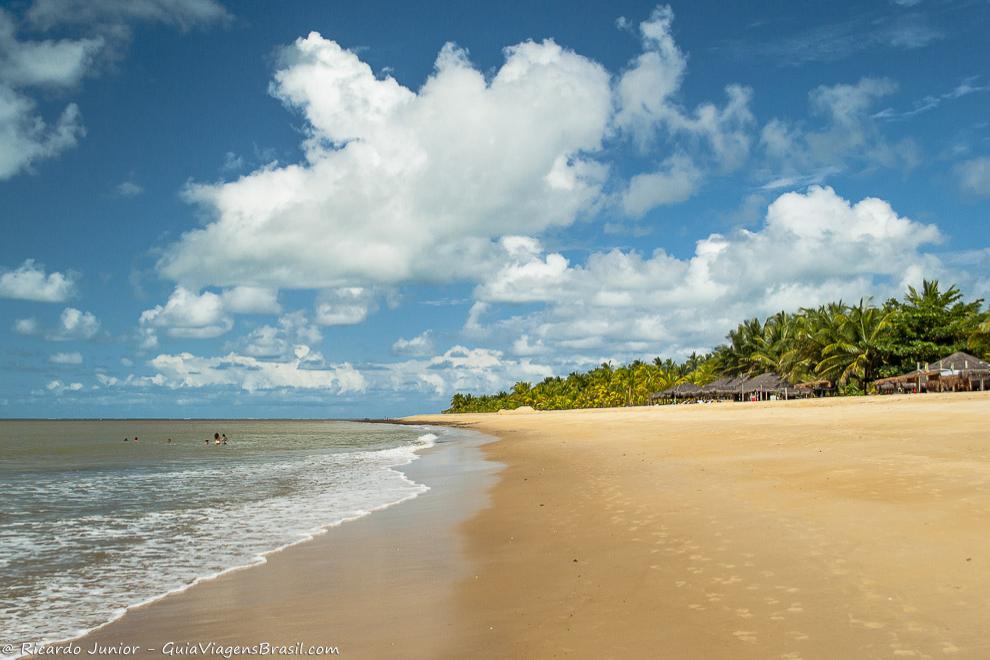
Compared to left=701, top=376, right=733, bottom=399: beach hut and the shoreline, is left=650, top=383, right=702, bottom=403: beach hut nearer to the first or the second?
left=701, top=376, right=733, bottom=399: beach hut

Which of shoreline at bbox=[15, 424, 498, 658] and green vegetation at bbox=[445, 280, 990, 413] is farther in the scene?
green vegetation at bbox=[445, 280, 990, 413]

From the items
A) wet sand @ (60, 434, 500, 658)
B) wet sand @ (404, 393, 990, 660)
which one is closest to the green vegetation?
wet sand @ (404, 393, 990, 660)

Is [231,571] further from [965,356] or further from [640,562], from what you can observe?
[965,356]

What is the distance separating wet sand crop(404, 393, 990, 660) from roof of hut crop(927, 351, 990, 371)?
4140 centimetres

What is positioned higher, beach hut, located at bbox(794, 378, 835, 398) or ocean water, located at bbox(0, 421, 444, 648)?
beach hut, located at bbox(794, 378, 835, 398)

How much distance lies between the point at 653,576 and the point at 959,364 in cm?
5524

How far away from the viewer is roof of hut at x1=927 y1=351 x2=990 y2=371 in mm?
49344

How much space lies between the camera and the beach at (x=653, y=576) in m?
5.43

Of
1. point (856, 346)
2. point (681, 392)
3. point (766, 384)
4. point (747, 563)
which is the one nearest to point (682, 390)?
point (681, 392)

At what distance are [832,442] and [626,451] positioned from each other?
6961 millimetres

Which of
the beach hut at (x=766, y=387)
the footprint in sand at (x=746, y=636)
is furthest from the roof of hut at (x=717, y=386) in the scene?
the footprint in sand at (x=746, y=636)

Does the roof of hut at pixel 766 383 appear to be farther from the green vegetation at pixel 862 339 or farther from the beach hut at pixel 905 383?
the beach hut at pixel 905 383

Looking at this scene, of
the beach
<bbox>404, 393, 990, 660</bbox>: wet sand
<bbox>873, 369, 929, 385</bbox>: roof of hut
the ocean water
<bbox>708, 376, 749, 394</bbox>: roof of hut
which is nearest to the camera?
<bbox>404, 393, 990, 660</bbox>: wet sand

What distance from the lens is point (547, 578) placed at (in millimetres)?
7695
